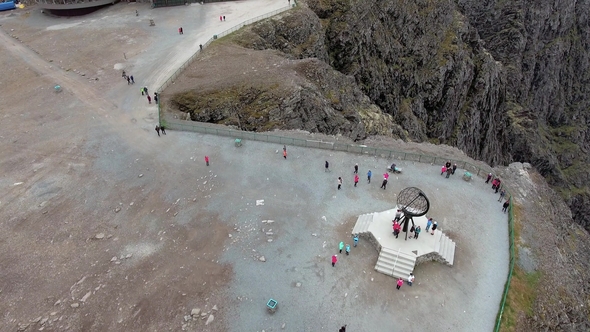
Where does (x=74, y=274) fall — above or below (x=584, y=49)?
above

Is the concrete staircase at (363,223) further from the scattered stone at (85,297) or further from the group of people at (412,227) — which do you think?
the scattered stone at (85,297)

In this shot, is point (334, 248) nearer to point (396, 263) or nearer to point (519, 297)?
point (396, 263)

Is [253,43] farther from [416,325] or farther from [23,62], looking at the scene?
[416,325]

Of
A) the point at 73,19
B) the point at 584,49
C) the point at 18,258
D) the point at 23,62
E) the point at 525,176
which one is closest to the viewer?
the point at 18,258

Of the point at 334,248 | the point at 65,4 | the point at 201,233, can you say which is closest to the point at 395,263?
the point at 334,248

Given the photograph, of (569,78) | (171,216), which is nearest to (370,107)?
(171,216)

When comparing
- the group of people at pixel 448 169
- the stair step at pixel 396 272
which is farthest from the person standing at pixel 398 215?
the group of people at pixel 448 169

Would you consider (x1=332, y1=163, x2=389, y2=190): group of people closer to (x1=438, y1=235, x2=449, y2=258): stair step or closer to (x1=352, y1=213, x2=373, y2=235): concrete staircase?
(x1=352, y1=213, x2=373, y2=235): concrete staircase
